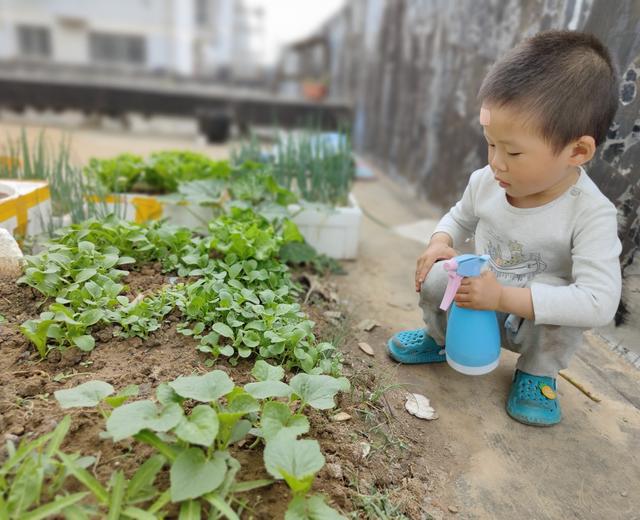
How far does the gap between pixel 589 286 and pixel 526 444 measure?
0.47 meters

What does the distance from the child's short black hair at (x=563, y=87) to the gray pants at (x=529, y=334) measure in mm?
419

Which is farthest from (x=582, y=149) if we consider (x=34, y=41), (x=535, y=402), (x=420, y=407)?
(x=34, y=41)

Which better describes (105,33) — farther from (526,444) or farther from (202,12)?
(526,444)

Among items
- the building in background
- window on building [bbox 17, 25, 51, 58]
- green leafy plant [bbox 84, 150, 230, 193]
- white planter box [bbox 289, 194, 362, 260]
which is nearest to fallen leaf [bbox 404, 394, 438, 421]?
white planter box [bbox 289, 194, 362, 260]

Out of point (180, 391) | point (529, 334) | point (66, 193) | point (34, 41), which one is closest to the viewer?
point (180, 391)

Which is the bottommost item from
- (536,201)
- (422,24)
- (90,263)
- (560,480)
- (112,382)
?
(560,480)

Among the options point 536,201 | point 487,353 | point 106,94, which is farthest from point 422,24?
point 106,94

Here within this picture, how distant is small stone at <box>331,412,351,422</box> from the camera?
1.27 metres

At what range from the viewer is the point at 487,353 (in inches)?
54.9

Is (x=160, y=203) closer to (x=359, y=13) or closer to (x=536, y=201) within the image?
(x=536, y=201)

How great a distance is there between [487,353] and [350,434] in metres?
0.45

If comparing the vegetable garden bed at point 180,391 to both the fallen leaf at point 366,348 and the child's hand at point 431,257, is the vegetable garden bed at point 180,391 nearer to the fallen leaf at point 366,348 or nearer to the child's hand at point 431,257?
the fallen leaf at point 366,348

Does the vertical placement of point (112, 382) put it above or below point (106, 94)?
below

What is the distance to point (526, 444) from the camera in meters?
1.39
